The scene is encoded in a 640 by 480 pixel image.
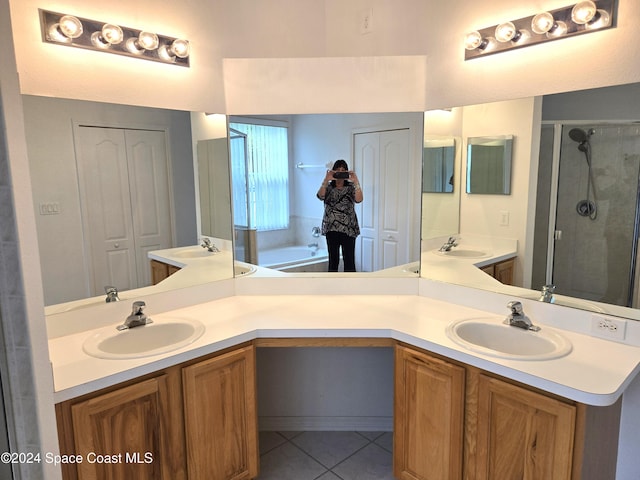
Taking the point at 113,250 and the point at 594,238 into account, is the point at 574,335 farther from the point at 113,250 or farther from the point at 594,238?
the point at 113,250

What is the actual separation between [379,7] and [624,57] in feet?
4.16

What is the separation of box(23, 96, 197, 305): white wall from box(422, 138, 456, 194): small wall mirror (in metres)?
1.44

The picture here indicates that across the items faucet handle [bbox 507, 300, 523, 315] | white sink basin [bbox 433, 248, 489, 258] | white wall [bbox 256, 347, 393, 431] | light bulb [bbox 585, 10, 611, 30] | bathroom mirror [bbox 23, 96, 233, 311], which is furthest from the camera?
white wall [bbox 256, 347, 393, 431]

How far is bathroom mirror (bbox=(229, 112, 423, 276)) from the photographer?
7.47 ft

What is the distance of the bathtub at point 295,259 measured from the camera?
2.37 metres

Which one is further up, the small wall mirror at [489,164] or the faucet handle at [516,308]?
the small wall mirror at [489,164]

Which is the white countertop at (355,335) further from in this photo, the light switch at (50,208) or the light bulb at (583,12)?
the light bulb at (583,12)

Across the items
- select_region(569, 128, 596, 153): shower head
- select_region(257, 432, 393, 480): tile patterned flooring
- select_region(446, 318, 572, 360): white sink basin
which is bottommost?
select_region(257, 432, 393, 480): tile patterned flooring

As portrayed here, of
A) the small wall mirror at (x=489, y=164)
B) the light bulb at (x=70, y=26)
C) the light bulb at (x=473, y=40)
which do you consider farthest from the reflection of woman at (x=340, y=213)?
the light bulb at (x=70, y=26)

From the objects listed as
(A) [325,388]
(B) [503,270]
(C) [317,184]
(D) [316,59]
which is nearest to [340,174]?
(C) [317,184]

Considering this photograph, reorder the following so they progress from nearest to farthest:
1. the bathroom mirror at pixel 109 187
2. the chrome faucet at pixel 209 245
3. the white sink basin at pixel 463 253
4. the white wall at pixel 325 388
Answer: the bathroom mirror at pixel 109 187, the white sink basin at pixel 463 253, the chrome faucet at pixel 209 245, the white wall at pixel 325 388

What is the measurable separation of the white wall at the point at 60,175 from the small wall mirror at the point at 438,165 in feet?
4.71

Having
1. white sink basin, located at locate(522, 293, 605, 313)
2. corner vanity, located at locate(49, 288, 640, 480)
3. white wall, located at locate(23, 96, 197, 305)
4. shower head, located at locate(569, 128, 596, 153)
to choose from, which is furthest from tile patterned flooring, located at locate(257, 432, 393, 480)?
shower head, located at locate(569, 128, 596, 153)

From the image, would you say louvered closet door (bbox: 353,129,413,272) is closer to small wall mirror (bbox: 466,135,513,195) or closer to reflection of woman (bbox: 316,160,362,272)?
reflection of woman (bbox: 316,160,362,272)
